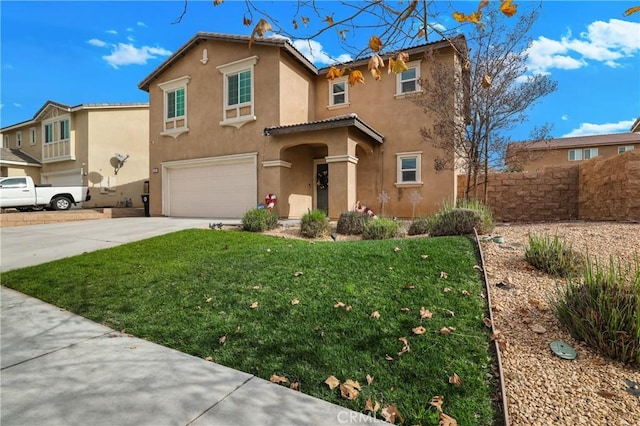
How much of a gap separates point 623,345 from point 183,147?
16.3 meters

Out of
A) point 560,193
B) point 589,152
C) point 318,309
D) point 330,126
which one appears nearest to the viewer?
point 318,309

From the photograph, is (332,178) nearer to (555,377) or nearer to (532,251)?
(532,251)

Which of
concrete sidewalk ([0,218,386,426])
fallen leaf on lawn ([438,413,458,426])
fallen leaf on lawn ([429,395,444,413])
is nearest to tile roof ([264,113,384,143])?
concrete sidewalk ([0,218,386,426])

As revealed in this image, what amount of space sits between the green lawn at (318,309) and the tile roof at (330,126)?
19.6 feet

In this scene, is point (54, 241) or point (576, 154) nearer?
point (54, 241)

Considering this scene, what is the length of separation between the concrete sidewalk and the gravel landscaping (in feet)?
3.93

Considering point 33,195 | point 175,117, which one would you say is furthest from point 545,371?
point 33,195

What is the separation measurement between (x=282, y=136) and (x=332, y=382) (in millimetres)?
11140

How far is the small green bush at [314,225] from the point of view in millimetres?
9008

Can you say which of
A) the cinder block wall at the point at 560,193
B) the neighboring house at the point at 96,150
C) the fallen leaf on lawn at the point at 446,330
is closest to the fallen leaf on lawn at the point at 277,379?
the fallen leaf on lawn at the point at 446,330

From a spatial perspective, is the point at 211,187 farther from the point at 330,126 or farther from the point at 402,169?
the point at 402,169

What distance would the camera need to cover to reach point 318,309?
3.82 metres

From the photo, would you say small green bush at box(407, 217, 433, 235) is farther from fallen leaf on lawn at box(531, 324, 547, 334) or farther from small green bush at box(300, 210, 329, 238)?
fallen leaf on lawn at box(531, 324, 547, 334)

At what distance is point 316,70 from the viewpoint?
1478cm
